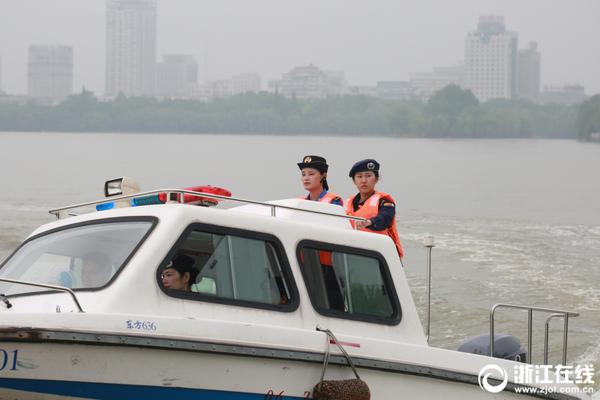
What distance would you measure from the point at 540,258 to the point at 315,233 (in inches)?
770

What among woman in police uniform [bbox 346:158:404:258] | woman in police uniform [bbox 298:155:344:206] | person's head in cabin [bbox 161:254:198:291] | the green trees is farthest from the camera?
the green trees

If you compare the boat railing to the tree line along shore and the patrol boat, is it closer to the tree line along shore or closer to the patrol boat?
the patrol boat

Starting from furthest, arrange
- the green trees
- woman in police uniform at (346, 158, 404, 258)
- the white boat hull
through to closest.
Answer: the green trees → woman in police uniform at (346, 158, 404, 258) → the white boat hull

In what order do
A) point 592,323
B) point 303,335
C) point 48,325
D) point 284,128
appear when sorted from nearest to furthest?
1. point 48,325
2. point 303,335
3. point 592,323
4. point 284,128

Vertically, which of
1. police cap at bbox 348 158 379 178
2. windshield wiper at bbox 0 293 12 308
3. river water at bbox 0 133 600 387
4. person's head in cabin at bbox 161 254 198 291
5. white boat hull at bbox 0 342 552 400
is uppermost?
police cap at bbox 348 158 379 178

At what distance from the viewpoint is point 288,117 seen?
180 m

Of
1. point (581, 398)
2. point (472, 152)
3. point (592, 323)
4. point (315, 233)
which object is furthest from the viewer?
point (472, 152)

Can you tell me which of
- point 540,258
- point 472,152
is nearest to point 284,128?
point 472,152

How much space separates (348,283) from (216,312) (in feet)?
3.25

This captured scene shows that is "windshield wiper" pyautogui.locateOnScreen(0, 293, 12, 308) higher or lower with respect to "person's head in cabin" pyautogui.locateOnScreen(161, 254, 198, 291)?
lower

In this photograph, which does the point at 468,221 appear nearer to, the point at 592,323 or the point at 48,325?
the point at 592,323

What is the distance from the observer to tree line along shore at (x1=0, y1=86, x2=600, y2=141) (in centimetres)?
17425

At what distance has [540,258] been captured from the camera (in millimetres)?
25969

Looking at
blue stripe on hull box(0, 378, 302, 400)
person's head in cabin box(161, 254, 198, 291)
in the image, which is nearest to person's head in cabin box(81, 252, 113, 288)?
person's head in cabin box(161, 254, 198, 291)
